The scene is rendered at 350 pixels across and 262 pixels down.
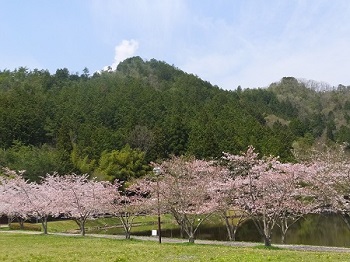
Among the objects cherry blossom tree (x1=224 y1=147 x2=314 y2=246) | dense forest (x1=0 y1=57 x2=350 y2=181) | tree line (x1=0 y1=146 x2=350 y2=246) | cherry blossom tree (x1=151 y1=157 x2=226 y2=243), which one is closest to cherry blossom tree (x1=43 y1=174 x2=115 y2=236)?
tree line (x1=0 y1=146 x2=350 y2=246)

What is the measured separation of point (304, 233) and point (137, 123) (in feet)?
171

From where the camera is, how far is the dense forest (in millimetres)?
60531

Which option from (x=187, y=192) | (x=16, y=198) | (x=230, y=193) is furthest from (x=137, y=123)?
(x=230, y=193)

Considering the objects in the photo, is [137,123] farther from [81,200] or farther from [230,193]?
[230,193]

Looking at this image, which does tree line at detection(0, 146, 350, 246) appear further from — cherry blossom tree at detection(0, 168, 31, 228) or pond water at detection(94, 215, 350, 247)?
pond water at detection(94, 215, 350, 247)

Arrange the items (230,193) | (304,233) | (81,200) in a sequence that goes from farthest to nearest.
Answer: (304,233), (81,200), (230,193)

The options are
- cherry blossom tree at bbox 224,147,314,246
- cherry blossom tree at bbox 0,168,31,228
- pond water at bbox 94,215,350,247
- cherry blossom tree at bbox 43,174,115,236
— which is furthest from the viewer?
cherry blossom tree at bbox 0,168,31,228

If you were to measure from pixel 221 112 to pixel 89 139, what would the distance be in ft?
105

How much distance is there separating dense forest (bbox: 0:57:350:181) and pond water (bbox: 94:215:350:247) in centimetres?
1243

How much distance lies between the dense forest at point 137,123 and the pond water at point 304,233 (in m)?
12.4

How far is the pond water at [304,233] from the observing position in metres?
31.2

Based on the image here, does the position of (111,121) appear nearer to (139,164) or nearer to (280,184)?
(139,164)

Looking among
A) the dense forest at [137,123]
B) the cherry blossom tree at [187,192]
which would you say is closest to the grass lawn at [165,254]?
the cherry blossom tree at [187,192]

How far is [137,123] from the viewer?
275 ft
